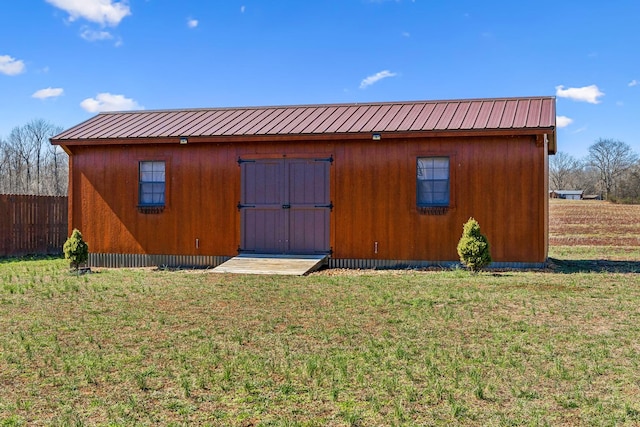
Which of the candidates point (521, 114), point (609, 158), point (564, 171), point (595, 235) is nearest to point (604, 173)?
point (609, 158)

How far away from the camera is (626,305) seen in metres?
7.19

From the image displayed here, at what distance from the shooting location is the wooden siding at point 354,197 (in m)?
11.1

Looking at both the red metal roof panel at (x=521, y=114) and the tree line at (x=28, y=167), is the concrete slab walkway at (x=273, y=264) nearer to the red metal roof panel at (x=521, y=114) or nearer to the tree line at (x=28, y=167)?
the red metal roof panel at (x=521, y=114)

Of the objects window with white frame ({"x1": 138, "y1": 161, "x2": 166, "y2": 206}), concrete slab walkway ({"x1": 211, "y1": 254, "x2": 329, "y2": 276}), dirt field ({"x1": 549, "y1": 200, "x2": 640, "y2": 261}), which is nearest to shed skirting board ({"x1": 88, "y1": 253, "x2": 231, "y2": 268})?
concrete slab walkway ({"x1": 211, "y1": 254, "x2": 329, "y2": 276})

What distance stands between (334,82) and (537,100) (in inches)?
427

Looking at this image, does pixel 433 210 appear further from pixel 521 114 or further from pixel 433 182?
pixel 521 114

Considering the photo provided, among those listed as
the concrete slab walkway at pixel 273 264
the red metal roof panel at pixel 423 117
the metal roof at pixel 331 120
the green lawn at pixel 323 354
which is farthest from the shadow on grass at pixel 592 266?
the concrete slab walkway at pixel 273 264

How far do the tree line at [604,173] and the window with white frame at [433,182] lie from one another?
34.9m

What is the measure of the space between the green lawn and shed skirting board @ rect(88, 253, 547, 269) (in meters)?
2.23

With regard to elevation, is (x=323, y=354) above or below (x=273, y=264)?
below

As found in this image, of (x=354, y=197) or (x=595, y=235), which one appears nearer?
(x=354, y=197)

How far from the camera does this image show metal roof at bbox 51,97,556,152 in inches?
447

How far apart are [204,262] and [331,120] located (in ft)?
13.4

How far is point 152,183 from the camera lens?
1281 cm
